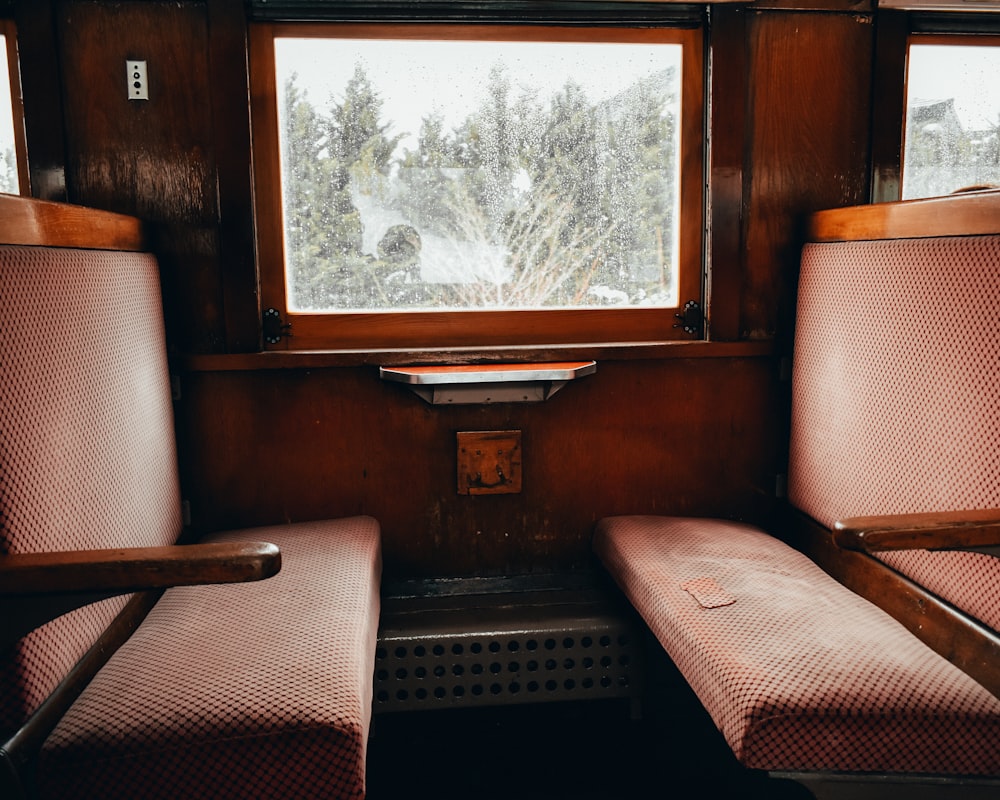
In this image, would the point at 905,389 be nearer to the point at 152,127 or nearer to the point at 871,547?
the point at 871,547

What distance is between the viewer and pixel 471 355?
2.20 m

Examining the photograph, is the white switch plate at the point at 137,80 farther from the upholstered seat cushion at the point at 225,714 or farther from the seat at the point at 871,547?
the seat at the point at 871,547

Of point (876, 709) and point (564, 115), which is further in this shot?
point (564, 115)

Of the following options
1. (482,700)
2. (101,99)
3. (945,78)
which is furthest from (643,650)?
(101,99)

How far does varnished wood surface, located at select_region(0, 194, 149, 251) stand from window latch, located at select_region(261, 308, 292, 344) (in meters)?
0.36

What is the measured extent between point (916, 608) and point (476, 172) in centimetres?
156

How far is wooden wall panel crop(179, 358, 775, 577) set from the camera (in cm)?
218

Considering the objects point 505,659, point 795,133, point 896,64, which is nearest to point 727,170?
point 795,133

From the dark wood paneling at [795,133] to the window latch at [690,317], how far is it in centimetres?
13

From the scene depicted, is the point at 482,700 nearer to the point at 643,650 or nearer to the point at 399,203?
the point at 643,650

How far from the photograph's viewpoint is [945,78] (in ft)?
7.47

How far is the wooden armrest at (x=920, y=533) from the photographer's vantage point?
1.28 meters

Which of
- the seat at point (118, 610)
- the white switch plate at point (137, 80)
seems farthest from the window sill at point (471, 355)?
the white switch plate at point (137, 80)

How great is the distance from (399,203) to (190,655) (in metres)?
1.31
